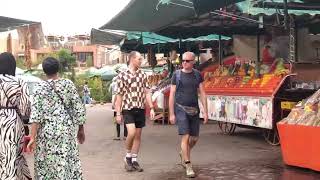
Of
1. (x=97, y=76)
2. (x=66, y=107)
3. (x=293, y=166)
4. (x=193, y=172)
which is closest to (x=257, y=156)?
(x=293, y=166)

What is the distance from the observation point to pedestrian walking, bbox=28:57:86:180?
584 cm

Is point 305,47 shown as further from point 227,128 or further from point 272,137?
point 272,137

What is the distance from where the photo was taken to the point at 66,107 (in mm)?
5973

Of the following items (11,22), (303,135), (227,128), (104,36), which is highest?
(11,22)

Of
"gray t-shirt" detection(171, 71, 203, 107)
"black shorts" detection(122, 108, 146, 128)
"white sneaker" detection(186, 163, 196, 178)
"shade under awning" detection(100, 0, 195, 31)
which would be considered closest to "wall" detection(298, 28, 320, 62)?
"shade under awning" detection(100, 0, 195, 31)

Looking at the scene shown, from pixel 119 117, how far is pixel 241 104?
355cm

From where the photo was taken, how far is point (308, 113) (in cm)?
795

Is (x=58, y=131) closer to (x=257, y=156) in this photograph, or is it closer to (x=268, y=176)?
(x=268, y=176)

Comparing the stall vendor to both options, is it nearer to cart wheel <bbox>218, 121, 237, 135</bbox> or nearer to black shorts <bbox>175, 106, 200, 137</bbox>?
cart wheel <bbox>218, 121, 237, 135</bbox>

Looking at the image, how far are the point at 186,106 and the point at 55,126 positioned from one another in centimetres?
258

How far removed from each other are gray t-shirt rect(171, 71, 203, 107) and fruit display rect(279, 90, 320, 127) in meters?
1.40

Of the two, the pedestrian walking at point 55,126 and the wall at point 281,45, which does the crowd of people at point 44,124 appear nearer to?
the pedestrian walking at point 55,126

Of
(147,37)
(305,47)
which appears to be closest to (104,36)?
(147,37)

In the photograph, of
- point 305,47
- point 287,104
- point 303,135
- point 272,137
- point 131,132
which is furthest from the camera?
point 305,47
